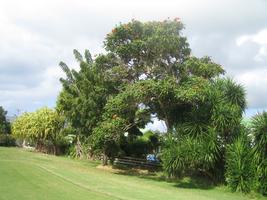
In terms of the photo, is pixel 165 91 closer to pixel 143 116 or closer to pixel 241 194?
pixel 143 116

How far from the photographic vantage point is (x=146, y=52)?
2759 cm

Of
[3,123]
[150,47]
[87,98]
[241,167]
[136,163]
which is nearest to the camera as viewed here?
[241,167]

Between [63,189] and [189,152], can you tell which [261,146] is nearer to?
[189,152]

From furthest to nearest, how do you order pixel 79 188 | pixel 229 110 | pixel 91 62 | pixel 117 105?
pixel 91 62, pixel 117 105, pixel 229 110, pixel 79 188

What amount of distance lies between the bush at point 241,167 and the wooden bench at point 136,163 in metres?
9.84

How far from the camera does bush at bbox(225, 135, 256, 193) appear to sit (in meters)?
21.8

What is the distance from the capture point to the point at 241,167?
22000mm

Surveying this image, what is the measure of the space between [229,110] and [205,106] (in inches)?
52.8

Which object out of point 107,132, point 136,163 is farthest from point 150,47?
point 136,163

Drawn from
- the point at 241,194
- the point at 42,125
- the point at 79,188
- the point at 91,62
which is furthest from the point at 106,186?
the point at 42,125

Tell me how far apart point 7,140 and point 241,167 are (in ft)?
159

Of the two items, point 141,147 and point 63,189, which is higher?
point 141,147

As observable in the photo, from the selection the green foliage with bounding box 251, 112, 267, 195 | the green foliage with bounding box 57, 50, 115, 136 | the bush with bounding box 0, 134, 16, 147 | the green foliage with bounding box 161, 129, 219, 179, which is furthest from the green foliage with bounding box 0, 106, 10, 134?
the green foliage with bounding box 251, 112, 267, 195

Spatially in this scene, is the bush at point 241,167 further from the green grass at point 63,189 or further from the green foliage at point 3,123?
the green foliage at point 3,123
